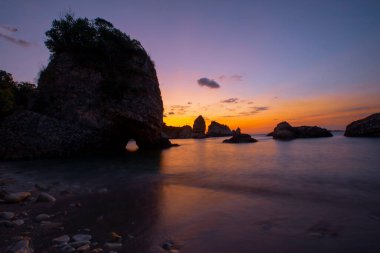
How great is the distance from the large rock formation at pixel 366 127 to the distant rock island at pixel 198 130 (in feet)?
194

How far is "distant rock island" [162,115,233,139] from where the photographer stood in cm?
10736

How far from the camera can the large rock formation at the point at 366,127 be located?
4516 cm

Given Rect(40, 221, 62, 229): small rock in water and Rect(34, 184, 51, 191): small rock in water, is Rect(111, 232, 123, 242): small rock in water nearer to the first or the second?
Rect(40, 221, 62, 229): small rock in water

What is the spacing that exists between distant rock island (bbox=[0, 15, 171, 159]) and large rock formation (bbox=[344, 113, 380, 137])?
4542 centimetres

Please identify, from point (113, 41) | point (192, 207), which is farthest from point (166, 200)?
point (113, 41)

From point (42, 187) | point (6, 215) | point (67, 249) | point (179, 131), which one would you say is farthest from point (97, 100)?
point (179, 131)

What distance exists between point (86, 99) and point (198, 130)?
8972 centimetres

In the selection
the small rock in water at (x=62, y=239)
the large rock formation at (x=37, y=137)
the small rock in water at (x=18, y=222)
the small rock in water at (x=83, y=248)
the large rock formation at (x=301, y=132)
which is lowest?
the small rock in water at (x=83, y=248)

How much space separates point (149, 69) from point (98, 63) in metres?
5.65

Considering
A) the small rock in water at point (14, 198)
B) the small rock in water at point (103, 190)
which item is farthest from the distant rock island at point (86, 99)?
the small rock in water at point (14, 198)

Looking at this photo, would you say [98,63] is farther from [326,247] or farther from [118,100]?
[326,247]

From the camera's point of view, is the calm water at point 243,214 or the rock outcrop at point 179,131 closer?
the calm water at point 243,214

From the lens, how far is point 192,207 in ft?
16.9

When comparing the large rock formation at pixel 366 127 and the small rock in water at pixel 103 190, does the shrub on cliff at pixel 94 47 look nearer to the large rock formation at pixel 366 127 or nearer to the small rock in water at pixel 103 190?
the small rock in water at pixel 103 190
